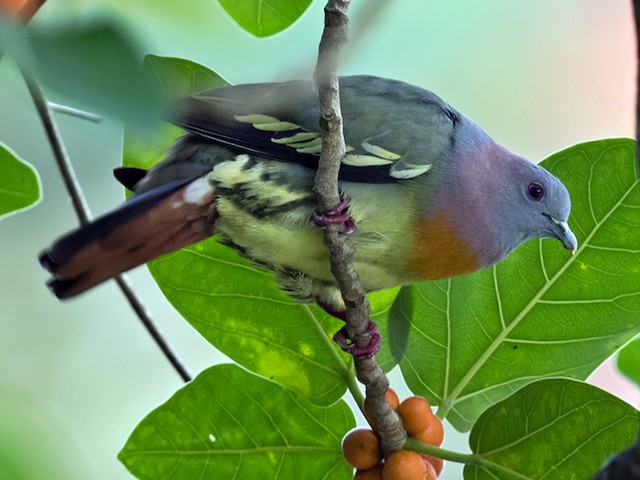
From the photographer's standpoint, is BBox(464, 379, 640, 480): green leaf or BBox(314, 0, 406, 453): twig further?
BBox(464, 379, 640, 480): green leaf

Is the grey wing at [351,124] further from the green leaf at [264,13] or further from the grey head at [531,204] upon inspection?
the grey head at [531,204]

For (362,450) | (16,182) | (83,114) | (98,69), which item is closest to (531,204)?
(362,450)

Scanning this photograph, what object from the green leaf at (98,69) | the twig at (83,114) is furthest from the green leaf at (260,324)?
the green leaf at (98,69)

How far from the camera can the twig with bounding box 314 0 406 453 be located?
170 centimetres

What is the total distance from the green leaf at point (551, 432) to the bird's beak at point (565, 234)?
42 centimetres

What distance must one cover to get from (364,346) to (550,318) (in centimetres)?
50

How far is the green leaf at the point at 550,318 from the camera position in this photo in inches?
84.0

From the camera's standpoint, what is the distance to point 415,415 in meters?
1.96

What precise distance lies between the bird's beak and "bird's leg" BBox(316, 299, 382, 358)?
0.53 metres

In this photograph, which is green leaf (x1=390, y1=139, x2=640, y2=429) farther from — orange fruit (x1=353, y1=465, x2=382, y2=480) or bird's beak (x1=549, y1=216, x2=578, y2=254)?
orange fruit (x1=353, y1=465, x2=382, y2=480)

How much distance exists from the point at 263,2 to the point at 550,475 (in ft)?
4.29

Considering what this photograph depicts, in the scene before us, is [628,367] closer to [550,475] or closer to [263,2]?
[550,475]

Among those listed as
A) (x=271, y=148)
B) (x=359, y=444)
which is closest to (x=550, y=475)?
(x=359, y=444)

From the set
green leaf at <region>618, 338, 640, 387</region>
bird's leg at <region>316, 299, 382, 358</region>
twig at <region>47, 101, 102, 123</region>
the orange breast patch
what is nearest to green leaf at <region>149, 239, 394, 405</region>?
bird's leg at <region>316, 299, 382, 358</region>
